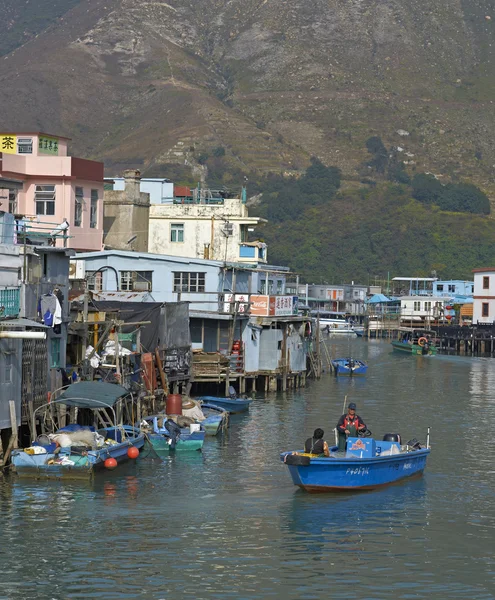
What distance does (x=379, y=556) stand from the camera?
3553 cm

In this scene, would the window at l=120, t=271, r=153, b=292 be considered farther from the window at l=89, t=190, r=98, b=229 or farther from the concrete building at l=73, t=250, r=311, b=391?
the window at l=89, t=190, r=98, b=229

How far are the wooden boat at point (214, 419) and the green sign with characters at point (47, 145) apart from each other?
24.7m

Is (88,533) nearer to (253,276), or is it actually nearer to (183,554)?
(183,554)

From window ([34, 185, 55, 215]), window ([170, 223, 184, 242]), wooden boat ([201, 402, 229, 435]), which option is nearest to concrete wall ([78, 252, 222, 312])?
window ([34, 185, 55, 215])

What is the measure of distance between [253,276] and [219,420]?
29532 millimetres

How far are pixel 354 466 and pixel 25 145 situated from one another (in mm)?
41527

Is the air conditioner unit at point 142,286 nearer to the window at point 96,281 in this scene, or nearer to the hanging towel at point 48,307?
the window at point 96,281

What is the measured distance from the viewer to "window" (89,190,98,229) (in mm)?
77812

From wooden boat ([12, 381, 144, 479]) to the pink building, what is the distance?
86.1 ft

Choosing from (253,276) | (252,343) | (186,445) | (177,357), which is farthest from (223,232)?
(186,445)

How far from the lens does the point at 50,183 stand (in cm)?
7525

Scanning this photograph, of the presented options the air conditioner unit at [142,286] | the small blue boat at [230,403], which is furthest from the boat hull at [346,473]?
the air conditioner unit at [142,286]

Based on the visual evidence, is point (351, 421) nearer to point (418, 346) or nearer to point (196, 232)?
point (196, 232)

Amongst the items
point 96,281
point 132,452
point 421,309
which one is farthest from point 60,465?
point 421,309
